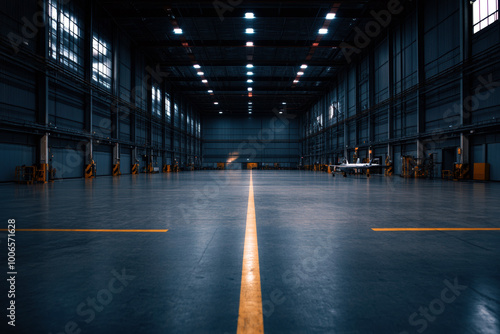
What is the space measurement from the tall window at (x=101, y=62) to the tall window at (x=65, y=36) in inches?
73.6

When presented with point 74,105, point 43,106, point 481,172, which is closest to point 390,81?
point 481,172

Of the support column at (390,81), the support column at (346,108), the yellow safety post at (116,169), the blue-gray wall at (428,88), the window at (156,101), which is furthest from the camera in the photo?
the support column at (346,108)

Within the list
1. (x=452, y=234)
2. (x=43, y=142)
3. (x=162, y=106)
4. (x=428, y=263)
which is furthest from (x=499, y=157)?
(x=162, y=106)

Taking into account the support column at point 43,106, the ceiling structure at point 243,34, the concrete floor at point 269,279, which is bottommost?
the concrete floor at point 269,279

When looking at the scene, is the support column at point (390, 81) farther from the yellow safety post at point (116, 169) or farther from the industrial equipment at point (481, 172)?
the yellow safety post at point (116, 169)

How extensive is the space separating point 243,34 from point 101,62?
1574 centimetres

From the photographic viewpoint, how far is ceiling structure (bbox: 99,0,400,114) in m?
26.5

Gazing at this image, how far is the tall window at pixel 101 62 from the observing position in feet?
93.4

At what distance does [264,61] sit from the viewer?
39312 mm

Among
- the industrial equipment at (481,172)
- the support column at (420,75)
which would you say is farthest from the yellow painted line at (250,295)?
the support column at (420,75)

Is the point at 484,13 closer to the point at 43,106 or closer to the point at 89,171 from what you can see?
the point at 43,106

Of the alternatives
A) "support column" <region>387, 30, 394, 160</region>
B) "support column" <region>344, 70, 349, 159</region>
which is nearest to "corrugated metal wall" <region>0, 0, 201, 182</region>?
"support column" <region>344, 70, 349, 159</region>

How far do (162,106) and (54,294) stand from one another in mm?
47959

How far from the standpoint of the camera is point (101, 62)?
97.8 ft
